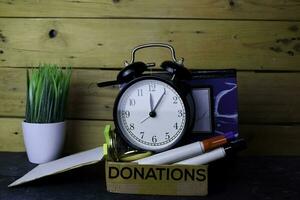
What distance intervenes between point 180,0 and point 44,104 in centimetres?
44

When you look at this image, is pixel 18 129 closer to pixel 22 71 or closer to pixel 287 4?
pixel 22 71

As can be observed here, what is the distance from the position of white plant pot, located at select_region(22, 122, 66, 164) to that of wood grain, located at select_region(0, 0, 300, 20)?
0.32 metres

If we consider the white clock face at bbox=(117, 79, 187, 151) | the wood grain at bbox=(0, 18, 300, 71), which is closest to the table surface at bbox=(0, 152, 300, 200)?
the white clock face at bbox=(117, 79, 187, 151)

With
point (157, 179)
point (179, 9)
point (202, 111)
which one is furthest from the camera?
point (179, 9)

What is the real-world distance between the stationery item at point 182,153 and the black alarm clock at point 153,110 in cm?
5

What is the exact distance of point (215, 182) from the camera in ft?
2.48

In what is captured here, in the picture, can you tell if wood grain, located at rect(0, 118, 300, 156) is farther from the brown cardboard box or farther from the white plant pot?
the brown cardboard box

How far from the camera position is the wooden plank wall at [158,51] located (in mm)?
992

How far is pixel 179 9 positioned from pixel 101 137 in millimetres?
404

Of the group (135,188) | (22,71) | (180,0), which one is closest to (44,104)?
(22,71)

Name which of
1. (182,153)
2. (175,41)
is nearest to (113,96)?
(175,41)

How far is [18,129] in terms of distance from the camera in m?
1.04

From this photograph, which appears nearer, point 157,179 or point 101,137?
point 157,179

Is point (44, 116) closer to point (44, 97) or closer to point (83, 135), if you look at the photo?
point (44, 97)
